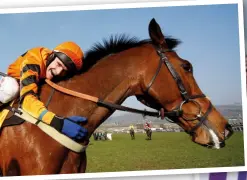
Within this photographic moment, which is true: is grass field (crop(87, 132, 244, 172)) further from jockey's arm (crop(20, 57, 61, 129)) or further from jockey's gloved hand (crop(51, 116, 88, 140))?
jockey's arm (crop(20, 57, 61, 129))

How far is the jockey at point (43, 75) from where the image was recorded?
1.98 metres

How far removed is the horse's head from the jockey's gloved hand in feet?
1.45

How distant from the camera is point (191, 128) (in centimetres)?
232

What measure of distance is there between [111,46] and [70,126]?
61 cm

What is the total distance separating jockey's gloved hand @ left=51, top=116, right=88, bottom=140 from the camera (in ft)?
6.52

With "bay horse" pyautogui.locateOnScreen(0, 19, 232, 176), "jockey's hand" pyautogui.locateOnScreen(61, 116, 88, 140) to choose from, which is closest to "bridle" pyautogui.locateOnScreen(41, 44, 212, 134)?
"bay horse" pyautogui.locateOnScreen(0, 19, 232, 176)

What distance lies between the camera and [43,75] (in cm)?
214

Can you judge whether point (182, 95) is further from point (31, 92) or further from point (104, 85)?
point (31, 92)

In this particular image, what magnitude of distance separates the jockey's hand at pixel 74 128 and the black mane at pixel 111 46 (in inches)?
14.1

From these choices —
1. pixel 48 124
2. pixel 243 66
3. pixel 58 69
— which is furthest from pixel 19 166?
pixel 243 66

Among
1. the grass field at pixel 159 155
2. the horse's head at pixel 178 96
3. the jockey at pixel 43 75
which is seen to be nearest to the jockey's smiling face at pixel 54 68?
the jockey at pixel 43 75

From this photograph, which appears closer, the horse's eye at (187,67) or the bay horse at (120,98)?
the bay horse at (120,98)

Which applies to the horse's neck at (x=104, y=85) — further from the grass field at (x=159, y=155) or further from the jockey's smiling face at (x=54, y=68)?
the grass field at (x=159, y=155)

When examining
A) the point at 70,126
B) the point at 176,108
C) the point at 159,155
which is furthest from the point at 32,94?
the point at 159,155
